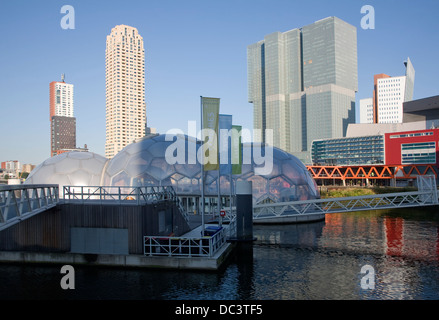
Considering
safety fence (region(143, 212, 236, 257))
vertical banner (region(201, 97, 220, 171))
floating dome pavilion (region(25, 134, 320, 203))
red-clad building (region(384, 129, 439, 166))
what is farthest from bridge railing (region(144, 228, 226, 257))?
red-clad building (region(384, 129, 439, 166))

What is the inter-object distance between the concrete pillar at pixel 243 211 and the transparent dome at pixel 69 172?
75.3ft

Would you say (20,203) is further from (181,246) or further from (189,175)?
(189,175)

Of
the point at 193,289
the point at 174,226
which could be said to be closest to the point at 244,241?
the point at 174,226

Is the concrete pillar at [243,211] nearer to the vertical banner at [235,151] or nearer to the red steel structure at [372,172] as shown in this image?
the vertical banner at [235,151]

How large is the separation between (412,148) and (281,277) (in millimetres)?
84658

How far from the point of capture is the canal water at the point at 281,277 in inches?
692

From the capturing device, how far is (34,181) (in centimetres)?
4541

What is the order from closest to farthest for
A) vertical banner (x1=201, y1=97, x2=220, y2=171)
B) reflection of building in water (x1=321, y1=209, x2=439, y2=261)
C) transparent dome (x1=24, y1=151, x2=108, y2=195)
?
vertical banner (x1=201, y1=97, x2=220, y2=171), reflection of building in water (x1=321, y1=209, x2=439, y2=261), transparent dome (x1=24, y1=151, x2=108, y2=195)

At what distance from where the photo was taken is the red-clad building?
3536 inches

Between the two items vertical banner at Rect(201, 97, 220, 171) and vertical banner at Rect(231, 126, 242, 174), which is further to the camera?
vertical banner at Rect(231, 126, 242, 174)

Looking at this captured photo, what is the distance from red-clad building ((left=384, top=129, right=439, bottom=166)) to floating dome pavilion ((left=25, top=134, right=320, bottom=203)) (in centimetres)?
5849

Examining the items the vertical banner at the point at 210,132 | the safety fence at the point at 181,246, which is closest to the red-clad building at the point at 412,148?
the vertical banner at the point at 210,132

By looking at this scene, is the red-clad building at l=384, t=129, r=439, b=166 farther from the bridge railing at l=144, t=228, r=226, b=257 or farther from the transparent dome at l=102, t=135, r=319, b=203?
the bridge railing at l=144, t=228, r=226, b=257
